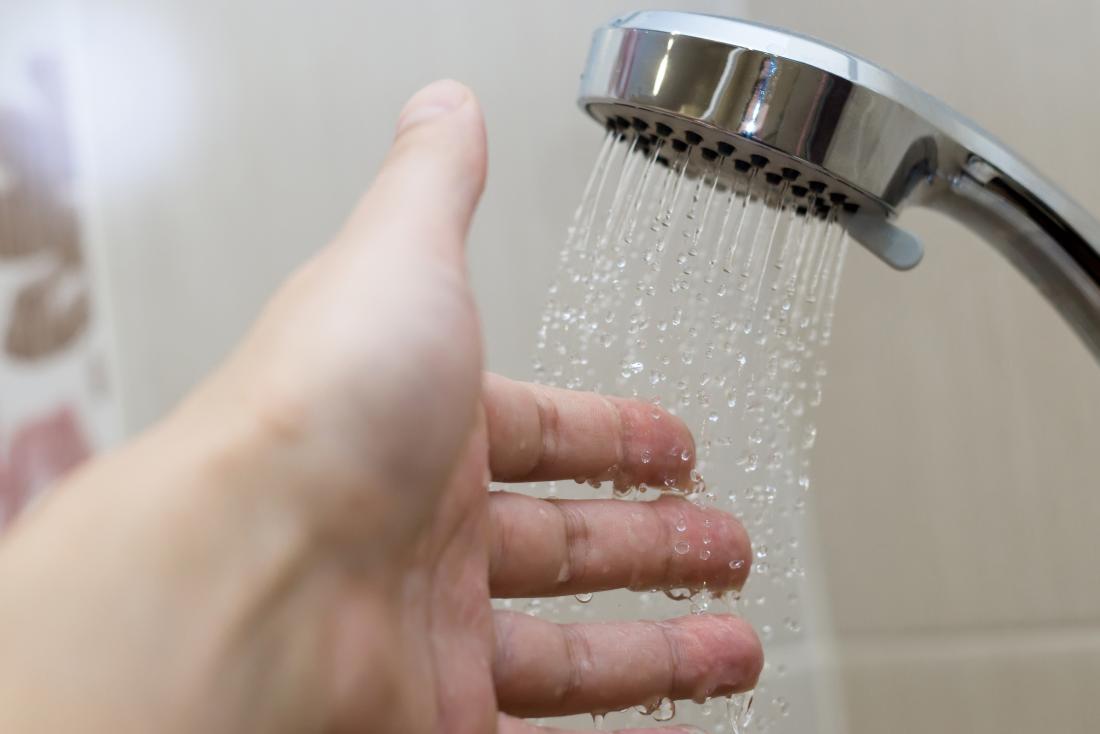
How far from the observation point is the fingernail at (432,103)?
1.44 feet

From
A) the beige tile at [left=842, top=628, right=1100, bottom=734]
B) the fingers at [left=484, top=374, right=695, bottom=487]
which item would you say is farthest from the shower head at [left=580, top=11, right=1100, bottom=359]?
the beige tile at [left=842, top=628, right=1100, bottom=734]

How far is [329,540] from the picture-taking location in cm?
35

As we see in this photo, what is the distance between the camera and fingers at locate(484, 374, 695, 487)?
19.8 inches

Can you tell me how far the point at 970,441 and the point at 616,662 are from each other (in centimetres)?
31

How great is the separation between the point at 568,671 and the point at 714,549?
10cm

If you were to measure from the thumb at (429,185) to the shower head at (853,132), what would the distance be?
2.7 inches

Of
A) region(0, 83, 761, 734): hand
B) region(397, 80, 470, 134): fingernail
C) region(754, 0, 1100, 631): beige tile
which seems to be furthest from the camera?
region(754, 0, 1100, 631): beige tile

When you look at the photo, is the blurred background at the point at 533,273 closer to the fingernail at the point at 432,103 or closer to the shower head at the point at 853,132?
the shower head at the point at 853,132

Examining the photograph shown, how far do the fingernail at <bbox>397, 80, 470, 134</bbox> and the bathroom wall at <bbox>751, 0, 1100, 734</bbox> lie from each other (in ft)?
1.18

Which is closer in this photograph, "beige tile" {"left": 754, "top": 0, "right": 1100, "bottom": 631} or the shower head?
the shower head

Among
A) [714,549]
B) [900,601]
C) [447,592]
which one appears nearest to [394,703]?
[447,592]

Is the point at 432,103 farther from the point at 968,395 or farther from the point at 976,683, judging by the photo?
the point at 976,683

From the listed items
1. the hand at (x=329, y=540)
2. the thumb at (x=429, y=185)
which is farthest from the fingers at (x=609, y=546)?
the thumb at (x=429, y=185)

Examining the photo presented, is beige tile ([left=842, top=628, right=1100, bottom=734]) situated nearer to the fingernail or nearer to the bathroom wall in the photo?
the bathroom wall
